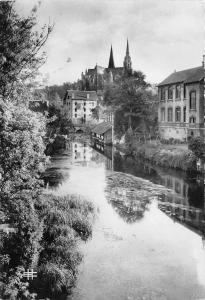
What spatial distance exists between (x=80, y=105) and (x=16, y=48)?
980 inches

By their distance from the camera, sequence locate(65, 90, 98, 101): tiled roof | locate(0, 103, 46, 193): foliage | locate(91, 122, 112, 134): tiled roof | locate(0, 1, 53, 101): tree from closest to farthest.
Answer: locate(0, 103, 46, 193): foliage → locate(0, 1, 53, 101): tree → locate(65, 90, 98, 101): tiled roof → locate(91, 122, 112, 134): tiled roof

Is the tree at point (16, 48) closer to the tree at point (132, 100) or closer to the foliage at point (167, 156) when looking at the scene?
the foliage at point (167, 156)

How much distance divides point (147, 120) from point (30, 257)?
2609cm

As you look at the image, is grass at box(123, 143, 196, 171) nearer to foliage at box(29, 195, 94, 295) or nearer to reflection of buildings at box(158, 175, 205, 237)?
reflection of buildings at box(158, 175, 205, 237)

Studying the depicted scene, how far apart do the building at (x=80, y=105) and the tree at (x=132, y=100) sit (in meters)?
2.51

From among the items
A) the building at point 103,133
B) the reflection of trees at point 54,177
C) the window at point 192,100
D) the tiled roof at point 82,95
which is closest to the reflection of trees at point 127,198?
the reflection of trees at point 54,177

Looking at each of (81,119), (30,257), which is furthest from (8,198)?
(81,119)

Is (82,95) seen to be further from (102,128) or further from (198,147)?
(198,147)

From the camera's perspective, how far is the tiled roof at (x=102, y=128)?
37.2 meters

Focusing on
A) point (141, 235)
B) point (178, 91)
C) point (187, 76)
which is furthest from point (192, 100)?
point (141, 235)

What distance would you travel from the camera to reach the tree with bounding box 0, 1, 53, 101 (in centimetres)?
654

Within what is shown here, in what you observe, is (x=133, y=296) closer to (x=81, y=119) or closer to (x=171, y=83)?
(x=171, y=83)

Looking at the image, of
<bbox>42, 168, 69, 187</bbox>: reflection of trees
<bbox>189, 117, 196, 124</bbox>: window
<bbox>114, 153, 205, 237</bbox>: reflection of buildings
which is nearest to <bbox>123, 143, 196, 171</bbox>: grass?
<bbox>114, 153, 205, 237</bbox>: reflection of buildings

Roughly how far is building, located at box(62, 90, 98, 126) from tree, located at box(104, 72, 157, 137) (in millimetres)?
2512
